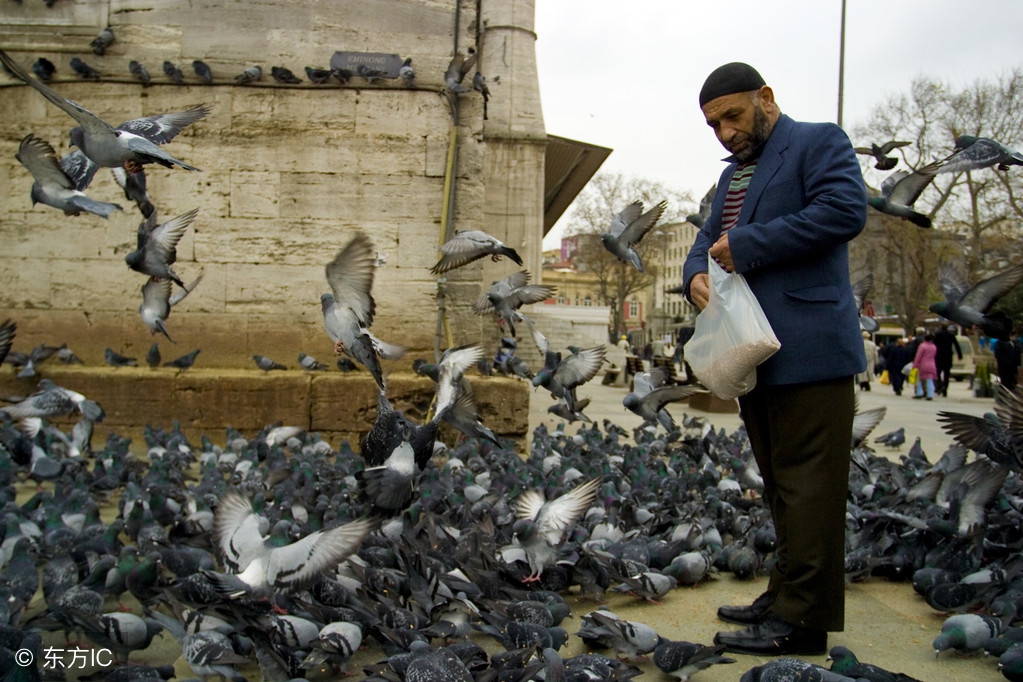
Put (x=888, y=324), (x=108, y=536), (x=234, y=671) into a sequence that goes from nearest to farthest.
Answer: (x=234, y=671)
(x=108, y=536)
(x=888, y=324)

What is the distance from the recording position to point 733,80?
259 centimetres

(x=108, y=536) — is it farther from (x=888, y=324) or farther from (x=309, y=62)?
(x=888, y=324)

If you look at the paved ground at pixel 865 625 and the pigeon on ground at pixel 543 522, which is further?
the pigeon on ground at pixel 543 522

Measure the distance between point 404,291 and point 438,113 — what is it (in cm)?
168

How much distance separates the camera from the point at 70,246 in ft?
24.9

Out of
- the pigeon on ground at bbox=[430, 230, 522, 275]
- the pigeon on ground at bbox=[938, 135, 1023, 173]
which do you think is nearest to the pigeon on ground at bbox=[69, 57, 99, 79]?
the pigeon on ground at bbox=[430, 230, 522, 275]

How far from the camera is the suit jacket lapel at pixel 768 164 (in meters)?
2.68

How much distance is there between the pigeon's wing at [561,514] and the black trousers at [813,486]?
1.26m

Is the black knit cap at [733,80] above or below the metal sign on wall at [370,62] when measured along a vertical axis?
below

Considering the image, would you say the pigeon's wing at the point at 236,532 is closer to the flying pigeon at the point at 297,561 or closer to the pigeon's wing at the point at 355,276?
the flying pigeon at the point at 297,561

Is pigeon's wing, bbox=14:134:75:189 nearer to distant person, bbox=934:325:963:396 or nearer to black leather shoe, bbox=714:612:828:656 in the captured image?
black leather shoe, bbox=714:612:828:656

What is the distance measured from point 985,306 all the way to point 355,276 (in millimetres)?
3645

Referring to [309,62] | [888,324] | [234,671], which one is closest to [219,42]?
[309,62]

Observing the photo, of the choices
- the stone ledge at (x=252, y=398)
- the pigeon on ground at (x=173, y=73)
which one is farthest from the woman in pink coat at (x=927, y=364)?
the pigeon on ground at (x=173, y=73)
